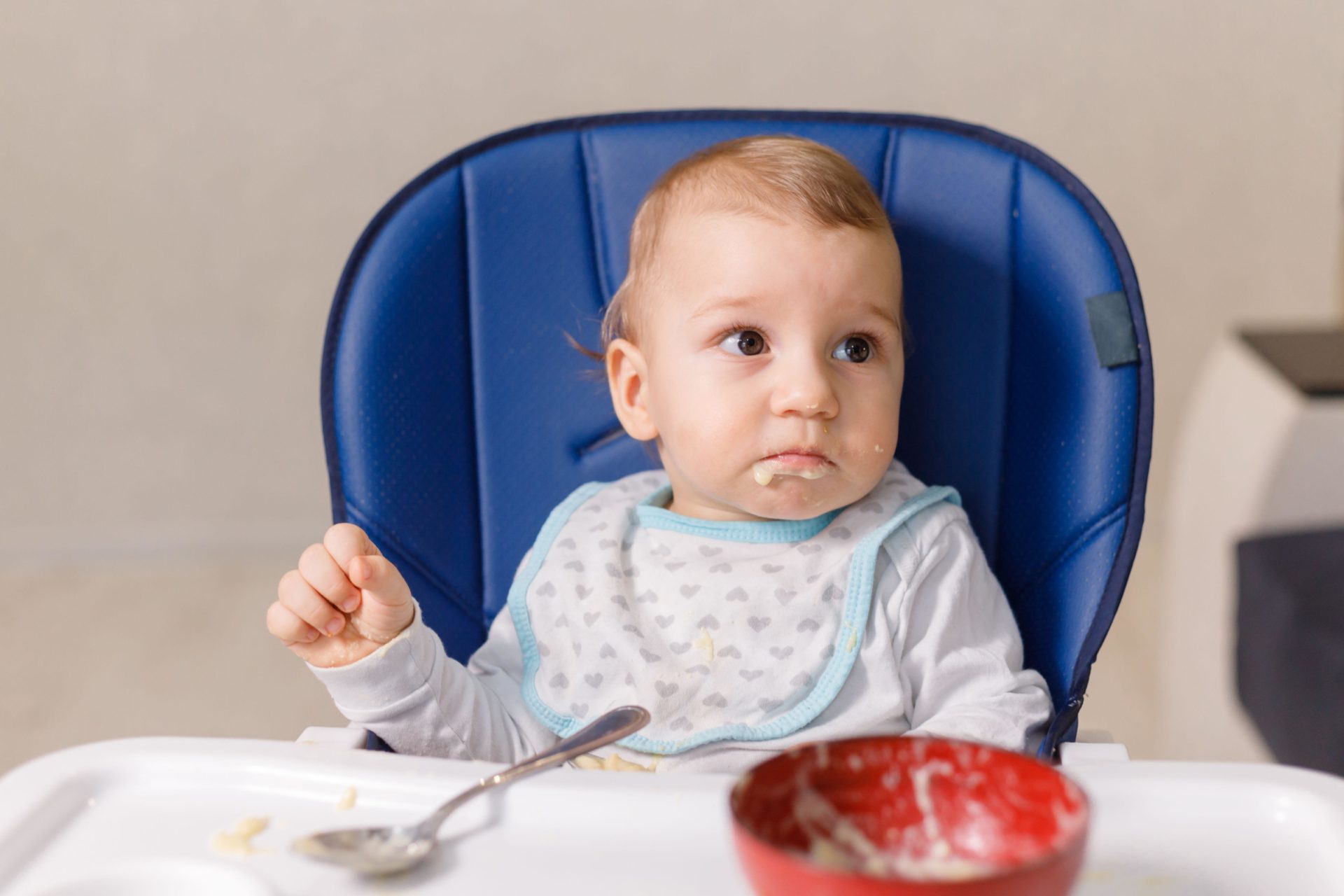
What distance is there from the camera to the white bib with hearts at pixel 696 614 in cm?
93

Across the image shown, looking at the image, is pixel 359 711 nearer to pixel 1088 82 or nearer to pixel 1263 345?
pixel 1263 345

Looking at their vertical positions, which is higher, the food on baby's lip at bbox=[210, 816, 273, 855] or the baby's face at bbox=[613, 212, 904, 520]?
the baby's face at bbox=[613, 212, 904, 520]

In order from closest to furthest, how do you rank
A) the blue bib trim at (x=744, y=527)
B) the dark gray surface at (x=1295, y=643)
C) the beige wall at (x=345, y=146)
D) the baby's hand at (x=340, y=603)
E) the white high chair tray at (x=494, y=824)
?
the white high chair tray at (x=494, y=824) < the baby's hand at (x=340, y=603) < the blue bib trim at (x=744, y=527) < the dark gray surface at (x=1295, y=643) < the beige wall at (x=345, y=146)

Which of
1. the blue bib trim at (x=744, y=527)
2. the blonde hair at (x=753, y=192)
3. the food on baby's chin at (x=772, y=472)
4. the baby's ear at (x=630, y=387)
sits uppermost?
the blonde hair at (x=753, y=192)

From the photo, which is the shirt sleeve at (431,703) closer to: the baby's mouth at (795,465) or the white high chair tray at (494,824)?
the white high chair tray at (494,824)

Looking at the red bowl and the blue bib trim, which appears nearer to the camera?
the red bowl

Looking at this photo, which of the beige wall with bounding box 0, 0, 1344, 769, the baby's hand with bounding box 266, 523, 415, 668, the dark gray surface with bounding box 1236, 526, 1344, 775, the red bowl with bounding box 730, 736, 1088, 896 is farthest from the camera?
the beige wall with bounding box 0, 0, 1344, 769

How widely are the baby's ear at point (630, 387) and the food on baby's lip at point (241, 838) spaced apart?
0.49m

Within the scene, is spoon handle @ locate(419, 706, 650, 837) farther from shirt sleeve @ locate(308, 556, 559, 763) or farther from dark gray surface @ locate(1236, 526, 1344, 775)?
dark gray surface @ locate(1236, 526, 1344, 775)

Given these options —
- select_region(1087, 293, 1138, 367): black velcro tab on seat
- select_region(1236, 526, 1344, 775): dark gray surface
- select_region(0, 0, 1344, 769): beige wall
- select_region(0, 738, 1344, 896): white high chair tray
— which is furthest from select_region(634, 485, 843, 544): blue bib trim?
select_region(0, 0, 1344, 769): beige wall

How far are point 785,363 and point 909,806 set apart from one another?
1.47ft

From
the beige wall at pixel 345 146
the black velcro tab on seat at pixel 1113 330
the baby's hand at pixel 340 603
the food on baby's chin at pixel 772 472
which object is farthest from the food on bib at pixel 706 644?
the beige wall at pixel 345 146

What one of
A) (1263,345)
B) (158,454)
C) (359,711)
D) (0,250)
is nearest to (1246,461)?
(1263,345)

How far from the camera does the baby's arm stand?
0.85m
